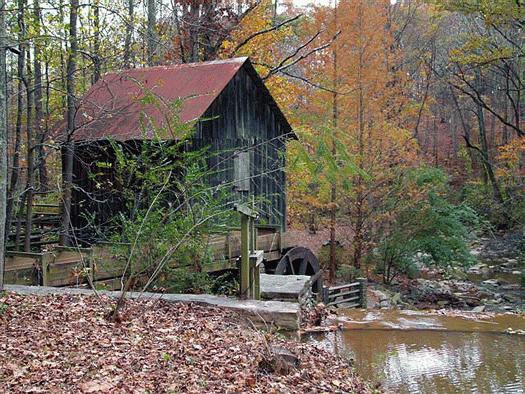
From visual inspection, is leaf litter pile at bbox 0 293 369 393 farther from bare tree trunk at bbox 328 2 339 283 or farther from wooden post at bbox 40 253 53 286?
bare tree trunk at bbox 328 2 339 283

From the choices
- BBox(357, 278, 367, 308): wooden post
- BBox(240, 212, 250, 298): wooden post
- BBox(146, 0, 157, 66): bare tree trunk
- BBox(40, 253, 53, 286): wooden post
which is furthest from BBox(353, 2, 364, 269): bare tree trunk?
BBox(40, 253, 53, 286): wooden post

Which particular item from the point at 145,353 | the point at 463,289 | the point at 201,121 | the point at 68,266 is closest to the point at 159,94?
the point at 201,121

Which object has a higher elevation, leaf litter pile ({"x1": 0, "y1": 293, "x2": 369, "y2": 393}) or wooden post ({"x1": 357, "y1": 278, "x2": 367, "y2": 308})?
leaf litter pile ({"x1": 0, "y1": 293, "x2": 369, "y2": 393})

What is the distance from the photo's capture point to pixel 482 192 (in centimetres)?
3183

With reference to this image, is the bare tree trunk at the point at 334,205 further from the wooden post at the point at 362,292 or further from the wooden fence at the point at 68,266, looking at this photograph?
the wooden fence at the point at 68,266

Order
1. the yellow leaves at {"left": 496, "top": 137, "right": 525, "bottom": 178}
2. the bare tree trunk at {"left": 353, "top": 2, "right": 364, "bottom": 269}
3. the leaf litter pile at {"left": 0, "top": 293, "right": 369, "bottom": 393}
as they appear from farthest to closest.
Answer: the yellow leaves at {"left": 496, "top": 137, "right": 525, "bottom": 178} < the bare tree trunk at {"left": 353, "top": 2, "right": 364, "bottom": 269} < the leaf litter pile at {"left": 0, "top": 293, "right": 369, "bottom": 393}

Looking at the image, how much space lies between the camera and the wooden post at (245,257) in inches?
305

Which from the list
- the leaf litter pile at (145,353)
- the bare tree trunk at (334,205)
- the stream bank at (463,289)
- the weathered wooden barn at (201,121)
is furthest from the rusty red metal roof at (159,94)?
the stream bank at (463,289)

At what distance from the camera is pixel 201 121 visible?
13555 millimetres

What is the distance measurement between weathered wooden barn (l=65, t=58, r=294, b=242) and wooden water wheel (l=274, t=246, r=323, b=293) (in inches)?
55.6

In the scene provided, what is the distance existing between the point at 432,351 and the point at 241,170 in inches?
325

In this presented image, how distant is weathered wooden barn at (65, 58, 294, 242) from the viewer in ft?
44.4

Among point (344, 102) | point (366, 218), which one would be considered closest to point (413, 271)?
point (366, 218)

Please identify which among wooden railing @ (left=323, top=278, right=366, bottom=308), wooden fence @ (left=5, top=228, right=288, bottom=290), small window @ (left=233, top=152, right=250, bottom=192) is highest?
small window @ (left=233, top=152, right=250, bottom=192)
